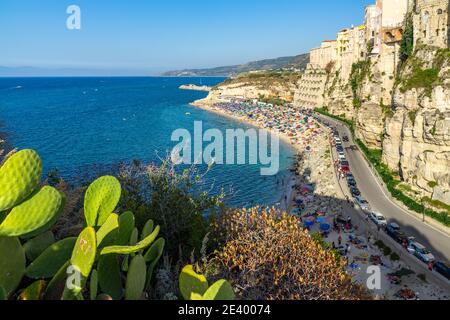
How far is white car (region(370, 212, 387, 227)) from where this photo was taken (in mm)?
21547

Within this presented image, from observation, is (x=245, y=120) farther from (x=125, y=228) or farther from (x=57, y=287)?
(x=57, y=287)

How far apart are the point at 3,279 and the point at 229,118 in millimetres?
71074

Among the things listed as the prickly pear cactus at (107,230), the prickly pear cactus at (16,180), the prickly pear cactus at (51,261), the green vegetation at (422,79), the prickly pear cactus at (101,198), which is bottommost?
the prickly pear cactus at (51,261)

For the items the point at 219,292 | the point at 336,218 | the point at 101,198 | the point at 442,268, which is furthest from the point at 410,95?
the point at 219,292

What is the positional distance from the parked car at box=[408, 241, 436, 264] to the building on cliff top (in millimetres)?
15021

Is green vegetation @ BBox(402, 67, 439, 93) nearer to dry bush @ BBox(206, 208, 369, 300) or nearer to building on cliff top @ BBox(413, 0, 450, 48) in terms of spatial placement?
building on cliff top @ BBox(413, 0, 450, 48)

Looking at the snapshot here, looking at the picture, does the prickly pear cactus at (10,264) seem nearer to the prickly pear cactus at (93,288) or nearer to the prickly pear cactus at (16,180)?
the prickly pear cactus at (16,180)

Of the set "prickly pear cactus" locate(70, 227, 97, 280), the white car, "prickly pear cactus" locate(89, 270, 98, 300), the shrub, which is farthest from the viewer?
the white car

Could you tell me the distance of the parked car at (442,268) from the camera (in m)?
16.3

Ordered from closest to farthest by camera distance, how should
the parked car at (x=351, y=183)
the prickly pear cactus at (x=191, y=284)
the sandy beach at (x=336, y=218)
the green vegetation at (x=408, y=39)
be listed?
the prickly pear cactus at (x=191, y=284)
the sandy beach at (x=336, y=218)
the parked car at (x=351, y=183)
the green vegetation at (x=408, y=39)

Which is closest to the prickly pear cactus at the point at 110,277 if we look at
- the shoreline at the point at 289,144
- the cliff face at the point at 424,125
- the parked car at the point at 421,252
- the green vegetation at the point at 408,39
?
the parked car at the point at 421,252

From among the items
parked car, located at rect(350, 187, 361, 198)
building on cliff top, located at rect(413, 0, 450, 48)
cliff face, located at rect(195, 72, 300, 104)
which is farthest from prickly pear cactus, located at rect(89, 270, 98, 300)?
cliff face, located at rect(195, 72, 300, 104)

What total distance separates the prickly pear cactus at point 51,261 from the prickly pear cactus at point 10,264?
0.31m
